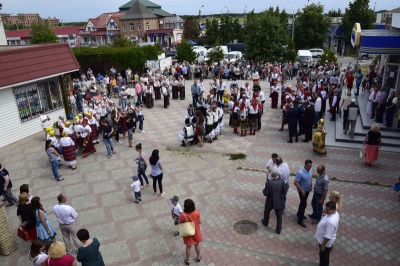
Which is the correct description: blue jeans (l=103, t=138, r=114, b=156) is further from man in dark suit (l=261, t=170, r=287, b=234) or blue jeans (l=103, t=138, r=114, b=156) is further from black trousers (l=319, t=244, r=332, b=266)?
black trousers (l=319, t=244, r=332, b=266)

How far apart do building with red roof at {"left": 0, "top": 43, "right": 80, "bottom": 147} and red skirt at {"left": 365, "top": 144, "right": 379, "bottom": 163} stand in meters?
14.1

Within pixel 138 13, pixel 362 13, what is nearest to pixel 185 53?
pixel 362 13

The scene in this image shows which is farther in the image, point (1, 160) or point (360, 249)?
point (1, 160)

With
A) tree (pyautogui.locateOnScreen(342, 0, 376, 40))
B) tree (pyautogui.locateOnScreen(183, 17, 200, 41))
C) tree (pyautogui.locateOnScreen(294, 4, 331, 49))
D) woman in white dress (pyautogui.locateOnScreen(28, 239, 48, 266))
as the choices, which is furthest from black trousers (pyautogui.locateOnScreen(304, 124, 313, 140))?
tree (pyautogui.locateOnScreen(183, 17, 200, 41))

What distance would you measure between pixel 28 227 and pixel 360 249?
24.2 feet

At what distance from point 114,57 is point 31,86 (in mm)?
13934

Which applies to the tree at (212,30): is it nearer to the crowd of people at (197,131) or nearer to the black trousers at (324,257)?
the crowd of people at (197,131)

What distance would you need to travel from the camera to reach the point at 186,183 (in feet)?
32.3

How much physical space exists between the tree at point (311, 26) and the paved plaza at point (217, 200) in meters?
32.0

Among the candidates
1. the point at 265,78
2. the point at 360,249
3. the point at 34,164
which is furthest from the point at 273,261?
the point at 265,78

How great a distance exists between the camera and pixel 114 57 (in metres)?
28.2

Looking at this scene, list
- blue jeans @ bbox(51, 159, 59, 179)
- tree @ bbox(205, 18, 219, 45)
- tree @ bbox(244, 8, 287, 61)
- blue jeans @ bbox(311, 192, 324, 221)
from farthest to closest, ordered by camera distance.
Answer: tree @ bbox(205, 18, 219, 45) → tree @ bbox(244, 8, 287, 61) → blue jeans @ bbox(51, 159, 59, 179) → blue jeans @ bbox(311, 192, 324, 221)

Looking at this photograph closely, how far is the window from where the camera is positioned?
576 inches

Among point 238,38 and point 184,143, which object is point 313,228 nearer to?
point 184,143
